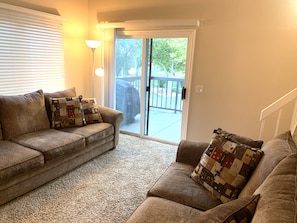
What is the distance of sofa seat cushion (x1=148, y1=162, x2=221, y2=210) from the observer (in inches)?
61.9

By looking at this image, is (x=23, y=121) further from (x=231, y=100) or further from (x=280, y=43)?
(x=280, y=43)

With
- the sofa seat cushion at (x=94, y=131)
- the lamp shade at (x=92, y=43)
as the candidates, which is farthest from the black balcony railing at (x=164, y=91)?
the sofa seat cushion at (x=94, y=131)

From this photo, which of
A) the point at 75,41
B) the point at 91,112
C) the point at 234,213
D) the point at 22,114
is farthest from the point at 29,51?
the point at 234,213

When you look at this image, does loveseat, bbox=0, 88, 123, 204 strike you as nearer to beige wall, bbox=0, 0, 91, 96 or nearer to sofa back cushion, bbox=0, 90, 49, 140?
sofa back cushion, bbox=0, 90, 49, 140

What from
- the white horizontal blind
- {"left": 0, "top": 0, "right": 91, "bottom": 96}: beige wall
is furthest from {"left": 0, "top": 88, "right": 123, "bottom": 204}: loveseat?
{"left": 0, "top": 0, "right": 91, "bottom": 96}: beige wall

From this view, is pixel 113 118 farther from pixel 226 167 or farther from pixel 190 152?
pixel 226 167

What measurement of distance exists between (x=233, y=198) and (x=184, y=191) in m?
0.35

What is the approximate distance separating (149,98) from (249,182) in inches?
105

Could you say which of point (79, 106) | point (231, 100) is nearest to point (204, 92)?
point (231, 100)

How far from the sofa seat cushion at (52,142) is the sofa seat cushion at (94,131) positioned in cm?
11

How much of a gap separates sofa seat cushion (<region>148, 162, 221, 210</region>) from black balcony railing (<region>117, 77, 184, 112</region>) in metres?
2.08

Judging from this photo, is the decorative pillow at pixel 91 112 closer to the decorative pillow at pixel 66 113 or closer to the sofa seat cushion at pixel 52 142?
the decorative pillow at pixel 66 113

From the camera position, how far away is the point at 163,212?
1.41 m

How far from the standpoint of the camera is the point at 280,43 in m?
2.93
